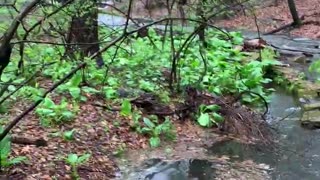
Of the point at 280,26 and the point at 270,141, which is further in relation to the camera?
the point at 280,26

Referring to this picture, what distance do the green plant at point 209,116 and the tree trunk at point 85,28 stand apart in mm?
1816

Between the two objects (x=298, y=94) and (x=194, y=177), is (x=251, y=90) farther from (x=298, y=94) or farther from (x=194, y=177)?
(x=194, y=177)

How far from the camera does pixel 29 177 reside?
503 centimetres

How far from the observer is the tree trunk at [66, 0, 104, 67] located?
576cm

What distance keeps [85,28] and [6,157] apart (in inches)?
118

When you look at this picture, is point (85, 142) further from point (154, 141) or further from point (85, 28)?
point (85, 28)

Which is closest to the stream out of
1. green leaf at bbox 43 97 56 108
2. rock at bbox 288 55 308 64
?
green leaf at bbox 43 97 56 108

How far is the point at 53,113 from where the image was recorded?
657 centimetres

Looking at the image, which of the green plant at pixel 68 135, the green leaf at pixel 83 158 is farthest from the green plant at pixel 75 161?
the green plant at pixel 68 135

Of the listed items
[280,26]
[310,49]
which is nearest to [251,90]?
[310,49]

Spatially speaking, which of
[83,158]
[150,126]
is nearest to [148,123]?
[150,126]

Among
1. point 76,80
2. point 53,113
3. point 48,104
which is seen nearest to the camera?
point 53,113

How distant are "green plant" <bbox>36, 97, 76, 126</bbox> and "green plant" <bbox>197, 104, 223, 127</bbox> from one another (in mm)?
1891

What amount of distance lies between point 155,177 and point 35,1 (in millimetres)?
2534
